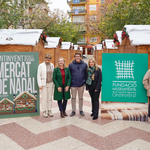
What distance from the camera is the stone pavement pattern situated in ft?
11.5

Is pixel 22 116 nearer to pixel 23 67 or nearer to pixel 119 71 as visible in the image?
pixel 23 67

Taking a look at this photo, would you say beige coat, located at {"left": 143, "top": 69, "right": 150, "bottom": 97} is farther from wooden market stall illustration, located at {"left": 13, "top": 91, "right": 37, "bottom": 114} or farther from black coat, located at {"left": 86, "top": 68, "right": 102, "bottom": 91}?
wooden market stall illustration, located at {"left": 13, "top": 91, "right": 37, "bottom": 114}

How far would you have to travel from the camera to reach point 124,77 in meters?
5.03

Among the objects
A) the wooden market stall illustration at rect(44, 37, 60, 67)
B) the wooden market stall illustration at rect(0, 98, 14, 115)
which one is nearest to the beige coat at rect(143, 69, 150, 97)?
the wooden market stall illustration at rect(0, 98, 14, 115)

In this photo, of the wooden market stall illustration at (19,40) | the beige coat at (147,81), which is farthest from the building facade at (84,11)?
the beige coat at (147,81)

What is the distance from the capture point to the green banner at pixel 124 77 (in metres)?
4.98

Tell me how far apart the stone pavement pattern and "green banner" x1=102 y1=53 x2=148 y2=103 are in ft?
2.23

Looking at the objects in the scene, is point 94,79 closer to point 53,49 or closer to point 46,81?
point 46,81

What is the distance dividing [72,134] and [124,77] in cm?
213

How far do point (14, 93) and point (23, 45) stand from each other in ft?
14.6

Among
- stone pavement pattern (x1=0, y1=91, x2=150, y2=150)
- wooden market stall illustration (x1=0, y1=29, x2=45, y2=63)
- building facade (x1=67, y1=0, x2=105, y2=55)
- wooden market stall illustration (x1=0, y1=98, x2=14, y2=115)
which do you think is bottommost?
stone pavement pattern (x1=0, y1=91, x2=150, y2=150)

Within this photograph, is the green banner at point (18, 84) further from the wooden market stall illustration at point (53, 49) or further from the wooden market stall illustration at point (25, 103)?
the wooden market stall illustration at point (53, 49)

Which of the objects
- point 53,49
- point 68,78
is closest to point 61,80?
point 68,78

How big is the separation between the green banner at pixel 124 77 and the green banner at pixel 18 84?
6.52 ft
